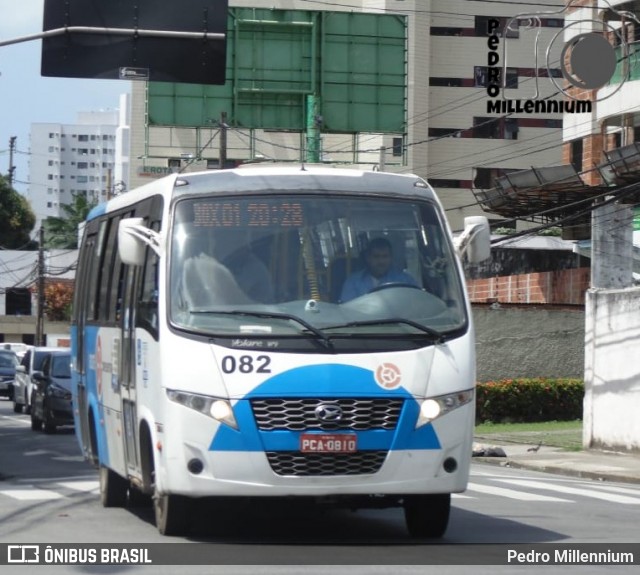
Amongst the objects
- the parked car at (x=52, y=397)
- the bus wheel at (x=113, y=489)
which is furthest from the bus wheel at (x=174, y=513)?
the parked car at (x=52, y=397)

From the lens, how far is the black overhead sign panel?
2436 cm

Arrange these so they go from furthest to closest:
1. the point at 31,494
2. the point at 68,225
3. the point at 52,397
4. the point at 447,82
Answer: the point at 68,225 → the point at 447,82 → the point at 52,397 → the point at 31,494

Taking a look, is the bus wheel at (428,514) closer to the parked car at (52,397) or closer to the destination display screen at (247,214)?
the destination display screen at (247,214)

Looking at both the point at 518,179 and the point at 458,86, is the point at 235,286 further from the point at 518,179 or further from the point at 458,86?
the point at 458,86

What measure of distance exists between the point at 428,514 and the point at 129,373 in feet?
8.98

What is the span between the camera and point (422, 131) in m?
73.8

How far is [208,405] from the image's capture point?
10523 millimetres

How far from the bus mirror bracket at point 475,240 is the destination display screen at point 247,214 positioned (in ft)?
4.28

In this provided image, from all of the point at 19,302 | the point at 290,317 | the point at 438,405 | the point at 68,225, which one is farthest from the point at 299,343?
the point at 68,225

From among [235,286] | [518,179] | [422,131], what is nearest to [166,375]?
[235,286]

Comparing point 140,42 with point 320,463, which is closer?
point 320,463

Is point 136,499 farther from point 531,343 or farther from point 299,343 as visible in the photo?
point 531,343

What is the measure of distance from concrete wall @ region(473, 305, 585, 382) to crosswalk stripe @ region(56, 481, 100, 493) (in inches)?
866

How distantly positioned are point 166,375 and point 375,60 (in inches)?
1414
